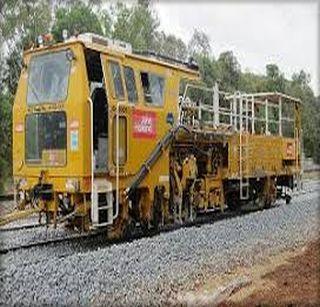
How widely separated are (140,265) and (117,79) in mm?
4551

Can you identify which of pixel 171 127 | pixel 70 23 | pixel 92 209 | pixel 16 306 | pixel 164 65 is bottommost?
pixel 16 306

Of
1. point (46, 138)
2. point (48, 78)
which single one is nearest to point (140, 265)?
point (46, 138)

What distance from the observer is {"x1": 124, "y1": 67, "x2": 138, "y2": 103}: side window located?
1252 cm

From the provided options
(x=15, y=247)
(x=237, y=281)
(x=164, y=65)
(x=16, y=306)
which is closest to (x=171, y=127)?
(x=164, y=65)

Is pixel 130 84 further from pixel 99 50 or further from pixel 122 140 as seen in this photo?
pixel 122 140

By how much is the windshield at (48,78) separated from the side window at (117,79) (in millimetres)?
871

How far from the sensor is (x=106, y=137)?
12164mm

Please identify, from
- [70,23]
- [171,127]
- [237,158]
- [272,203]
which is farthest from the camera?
[70,23]

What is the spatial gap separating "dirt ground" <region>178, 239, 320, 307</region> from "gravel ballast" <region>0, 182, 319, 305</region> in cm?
29

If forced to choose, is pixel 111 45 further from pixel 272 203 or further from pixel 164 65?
pixel 272 203

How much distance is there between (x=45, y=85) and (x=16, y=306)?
616 centimetres

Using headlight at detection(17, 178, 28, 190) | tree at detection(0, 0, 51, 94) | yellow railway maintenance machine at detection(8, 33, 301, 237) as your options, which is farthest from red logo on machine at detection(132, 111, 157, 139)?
tree at detection(0, 0, 51, 94)

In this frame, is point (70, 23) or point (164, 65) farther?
point (70, 23)

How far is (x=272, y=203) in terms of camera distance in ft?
64.5
